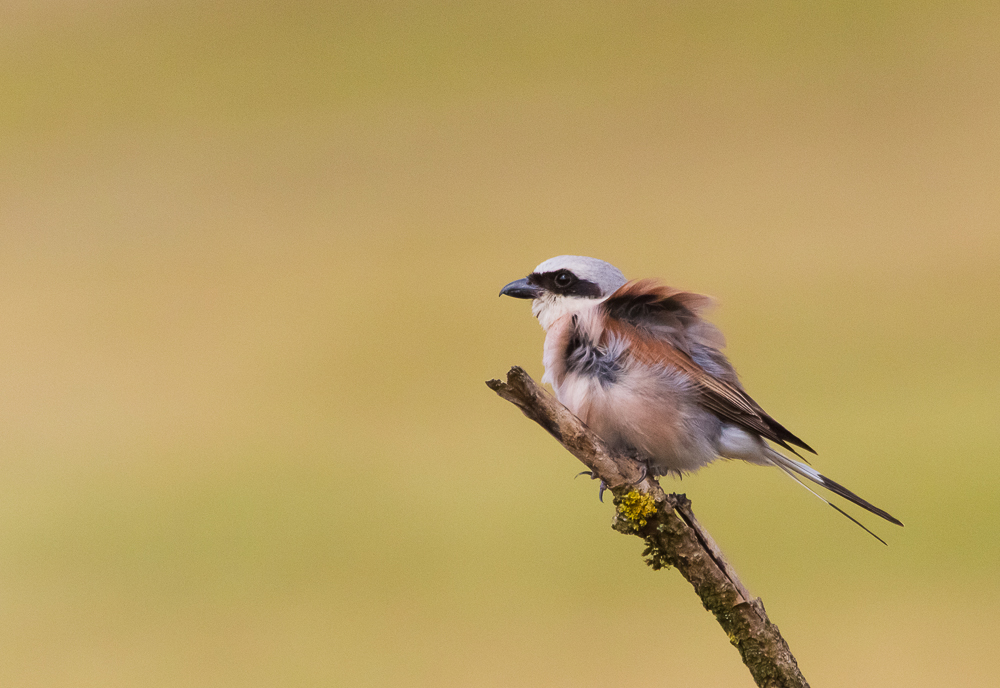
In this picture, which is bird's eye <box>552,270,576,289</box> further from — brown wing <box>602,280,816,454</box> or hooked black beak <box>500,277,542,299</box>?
brown wing <box>602,280,816,454</box>

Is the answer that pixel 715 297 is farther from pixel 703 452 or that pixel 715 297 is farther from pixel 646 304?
pixel 703 452

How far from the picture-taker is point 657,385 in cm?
264

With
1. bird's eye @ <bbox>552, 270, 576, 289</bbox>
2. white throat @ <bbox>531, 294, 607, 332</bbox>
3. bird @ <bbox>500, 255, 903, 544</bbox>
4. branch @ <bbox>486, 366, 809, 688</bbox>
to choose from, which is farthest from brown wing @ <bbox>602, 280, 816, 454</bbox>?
branch @ <bbox>486, 366, 809, 688</bbox>

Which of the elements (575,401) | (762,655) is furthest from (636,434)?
(762,655)

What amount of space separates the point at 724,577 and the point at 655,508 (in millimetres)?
223

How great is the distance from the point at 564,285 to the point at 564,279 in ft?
0.07

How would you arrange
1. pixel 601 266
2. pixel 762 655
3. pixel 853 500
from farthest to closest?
pixel 601 266 < pixel 853 500 < pixel 762 655

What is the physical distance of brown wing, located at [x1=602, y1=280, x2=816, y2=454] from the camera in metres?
2.59

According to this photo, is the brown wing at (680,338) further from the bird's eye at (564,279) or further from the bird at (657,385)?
the bird's eye at (564,279)

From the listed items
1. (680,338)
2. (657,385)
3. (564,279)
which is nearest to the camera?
(657,385)

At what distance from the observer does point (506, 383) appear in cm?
206

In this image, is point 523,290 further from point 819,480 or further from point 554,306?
point 819,480

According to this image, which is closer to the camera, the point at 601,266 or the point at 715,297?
the point at 715,297

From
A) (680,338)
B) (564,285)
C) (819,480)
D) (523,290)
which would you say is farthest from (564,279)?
(819,480)
